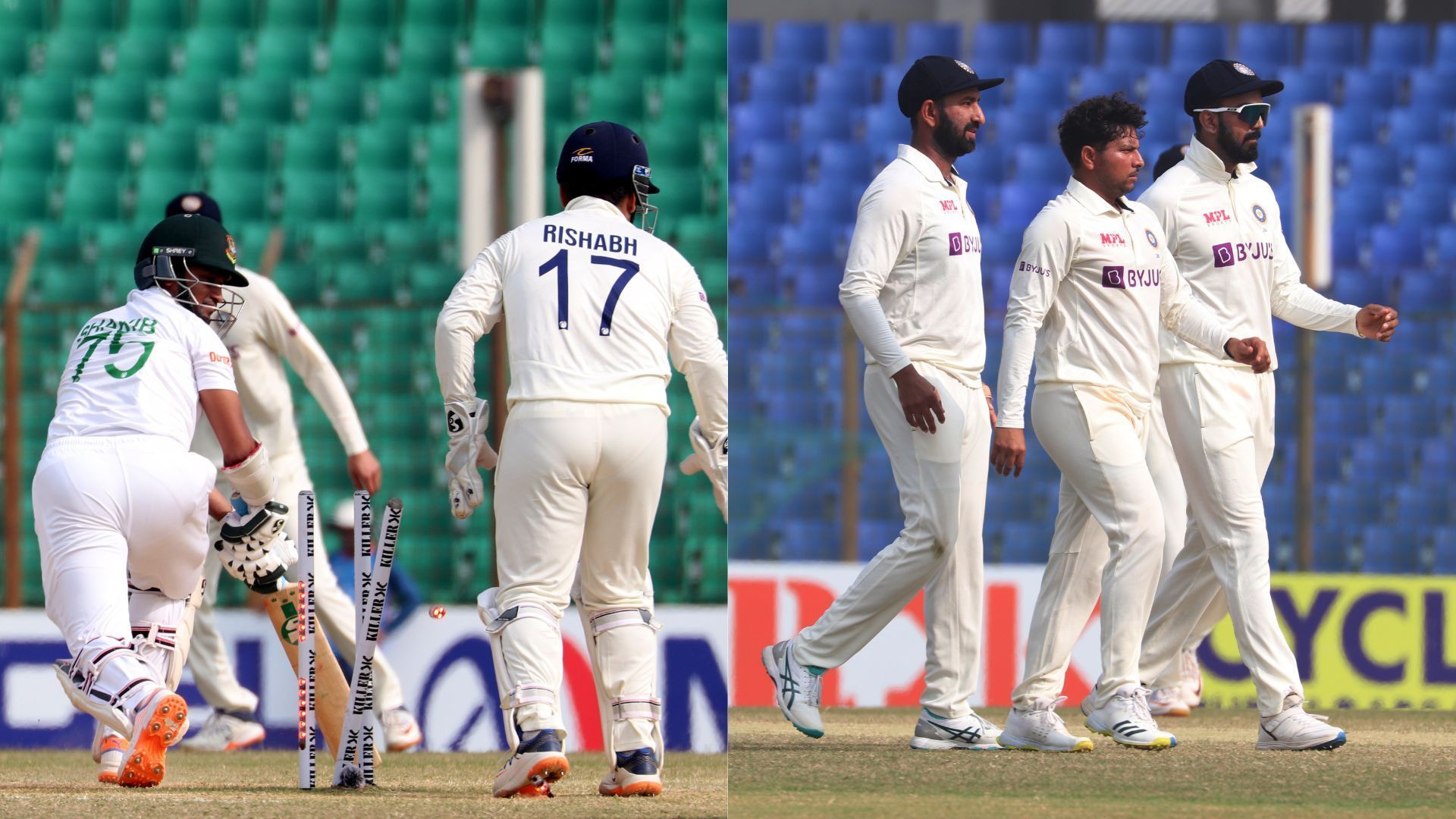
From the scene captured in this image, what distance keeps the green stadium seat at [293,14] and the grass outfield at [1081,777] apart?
8966 mm

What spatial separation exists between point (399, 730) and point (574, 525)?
8.50ft

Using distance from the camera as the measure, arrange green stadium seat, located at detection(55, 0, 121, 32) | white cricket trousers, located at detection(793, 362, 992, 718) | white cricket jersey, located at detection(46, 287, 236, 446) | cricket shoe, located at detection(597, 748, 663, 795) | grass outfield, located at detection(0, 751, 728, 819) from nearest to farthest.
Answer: grass outfield, located at detection(0, 751, 728, 819)
cricket shoe, located at detection(597, 748, 663, 795)
white cricket jersey, located at detection(46, 287, 236, 446)
white cricket trousers, located at detection(793, 362, 992, 718)
green stadium seat, located at detection(55, 0, 121, 32)

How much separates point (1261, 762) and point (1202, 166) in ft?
5.93

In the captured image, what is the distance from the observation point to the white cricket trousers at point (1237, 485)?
5496mm

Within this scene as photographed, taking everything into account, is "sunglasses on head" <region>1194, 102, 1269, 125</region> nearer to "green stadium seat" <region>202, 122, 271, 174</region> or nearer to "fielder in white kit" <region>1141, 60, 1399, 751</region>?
"fielder in white kit" <region>1141, 60, 1399, 751</region>

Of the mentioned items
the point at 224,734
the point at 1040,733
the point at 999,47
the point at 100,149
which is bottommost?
the point at 224,734

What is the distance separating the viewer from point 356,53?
13.8 metres

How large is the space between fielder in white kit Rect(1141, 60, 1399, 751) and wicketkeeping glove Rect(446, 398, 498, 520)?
6.72 ft

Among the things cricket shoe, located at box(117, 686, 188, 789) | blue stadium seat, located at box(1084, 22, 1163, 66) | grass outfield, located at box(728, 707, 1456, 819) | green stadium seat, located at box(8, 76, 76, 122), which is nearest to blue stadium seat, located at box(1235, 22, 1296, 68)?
blue stadium seat, located at box(1084, 22, 1163, 66)

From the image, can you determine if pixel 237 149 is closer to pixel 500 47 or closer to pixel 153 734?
pixel 500 47

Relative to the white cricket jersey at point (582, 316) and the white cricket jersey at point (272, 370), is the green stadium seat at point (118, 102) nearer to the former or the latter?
the white cricket jersey at point (272, 370)

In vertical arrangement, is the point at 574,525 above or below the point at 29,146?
below

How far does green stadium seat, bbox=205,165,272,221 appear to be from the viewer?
500 inches

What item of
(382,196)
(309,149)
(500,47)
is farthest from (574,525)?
(500,47)
